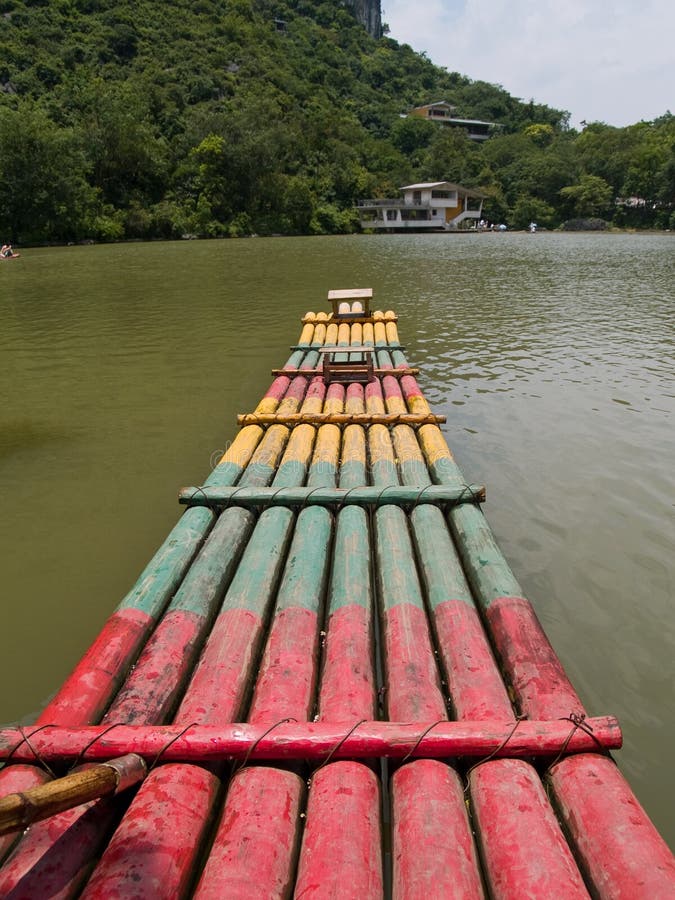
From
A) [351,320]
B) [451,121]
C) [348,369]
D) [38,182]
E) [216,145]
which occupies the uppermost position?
[451,121]

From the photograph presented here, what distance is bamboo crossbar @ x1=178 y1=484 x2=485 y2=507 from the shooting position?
6004 millimetres

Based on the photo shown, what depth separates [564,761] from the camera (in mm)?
3180

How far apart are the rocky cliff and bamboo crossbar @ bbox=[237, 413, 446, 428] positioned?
652ft

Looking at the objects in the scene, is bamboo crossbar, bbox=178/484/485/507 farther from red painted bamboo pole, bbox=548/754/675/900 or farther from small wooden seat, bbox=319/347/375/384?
small wooden seat, bbox=319/347/375/384

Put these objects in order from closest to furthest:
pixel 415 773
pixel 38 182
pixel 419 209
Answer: pixel 415 773
pixel 38 182
pixel 419 209

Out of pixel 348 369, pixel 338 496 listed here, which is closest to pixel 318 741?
pixel 338 496

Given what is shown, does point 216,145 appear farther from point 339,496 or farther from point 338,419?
point 339,496

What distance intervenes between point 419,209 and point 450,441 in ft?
259

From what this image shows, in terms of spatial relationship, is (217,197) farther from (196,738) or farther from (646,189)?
(196,738)

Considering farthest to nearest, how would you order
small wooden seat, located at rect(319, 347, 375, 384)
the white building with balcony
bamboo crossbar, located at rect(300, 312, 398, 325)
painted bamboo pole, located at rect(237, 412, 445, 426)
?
the white building with balcony < bamboo crossbar, located at rect(300, 312, 398, 325) < small wooden seat, located at rect(319, 347, 375, 384) < painted bamboo pole, located at rect(237, 412, 445, 426)

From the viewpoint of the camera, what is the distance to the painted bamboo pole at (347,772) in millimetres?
2604

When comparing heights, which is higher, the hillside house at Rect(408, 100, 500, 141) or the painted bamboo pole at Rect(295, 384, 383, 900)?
the hillside house at Rect(408, 100, 500, 141)

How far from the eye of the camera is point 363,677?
3770 mm

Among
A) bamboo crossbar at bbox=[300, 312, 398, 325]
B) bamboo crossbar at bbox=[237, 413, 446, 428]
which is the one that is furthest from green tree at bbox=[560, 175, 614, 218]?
bamboo crossbar at bbox=[237, 413, 446, 428]
